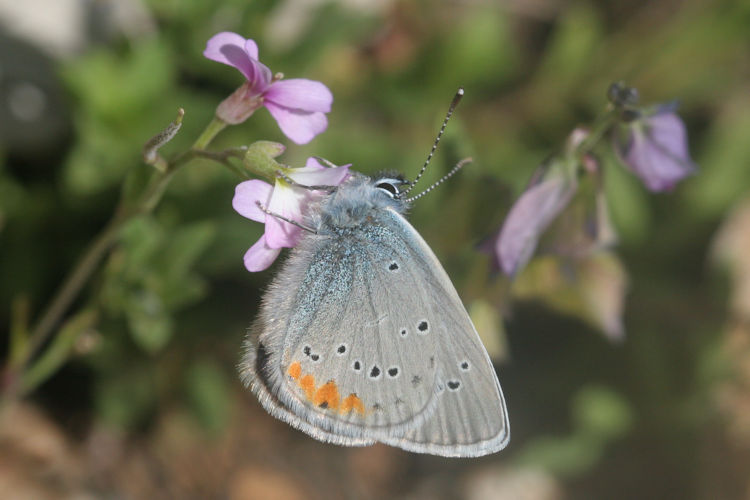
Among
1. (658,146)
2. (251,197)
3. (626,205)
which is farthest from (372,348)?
(626,205)

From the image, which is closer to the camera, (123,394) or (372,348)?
(372,348)

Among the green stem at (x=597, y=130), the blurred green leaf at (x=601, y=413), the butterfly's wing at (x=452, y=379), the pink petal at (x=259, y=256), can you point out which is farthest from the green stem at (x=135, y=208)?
the blurred green leaf at (x=601, y=413)

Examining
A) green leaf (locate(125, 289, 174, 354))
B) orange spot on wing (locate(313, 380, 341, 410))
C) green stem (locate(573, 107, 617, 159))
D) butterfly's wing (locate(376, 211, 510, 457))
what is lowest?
green leaf (locate(125, 289, 174, 354))

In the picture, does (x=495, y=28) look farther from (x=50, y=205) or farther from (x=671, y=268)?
(x=50, y=205)

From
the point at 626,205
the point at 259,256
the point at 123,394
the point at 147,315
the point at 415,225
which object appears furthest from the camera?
the point at 626,205

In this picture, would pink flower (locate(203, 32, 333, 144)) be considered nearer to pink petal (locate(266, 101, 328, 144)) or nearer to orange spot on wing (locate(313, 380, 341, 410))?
pink petal (locate(266, 101, 328, 144))

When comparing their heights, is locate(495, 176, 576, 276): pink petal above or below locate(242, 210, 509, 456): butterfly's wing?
above

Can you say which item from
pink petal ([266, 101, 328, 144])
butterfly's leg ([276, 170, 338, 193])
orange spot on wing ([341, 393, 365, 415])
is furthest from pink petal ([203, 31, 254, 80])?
orange spot on wing ([341, 393, 365, 415])

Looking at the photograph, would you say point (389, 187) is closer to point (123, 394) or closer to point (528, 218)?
point (528, 218)

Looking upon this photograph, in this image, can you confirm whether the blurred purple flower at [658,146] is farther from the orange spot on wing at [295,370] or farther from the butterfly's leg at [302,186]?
the orange spot on wing at [295,370]
